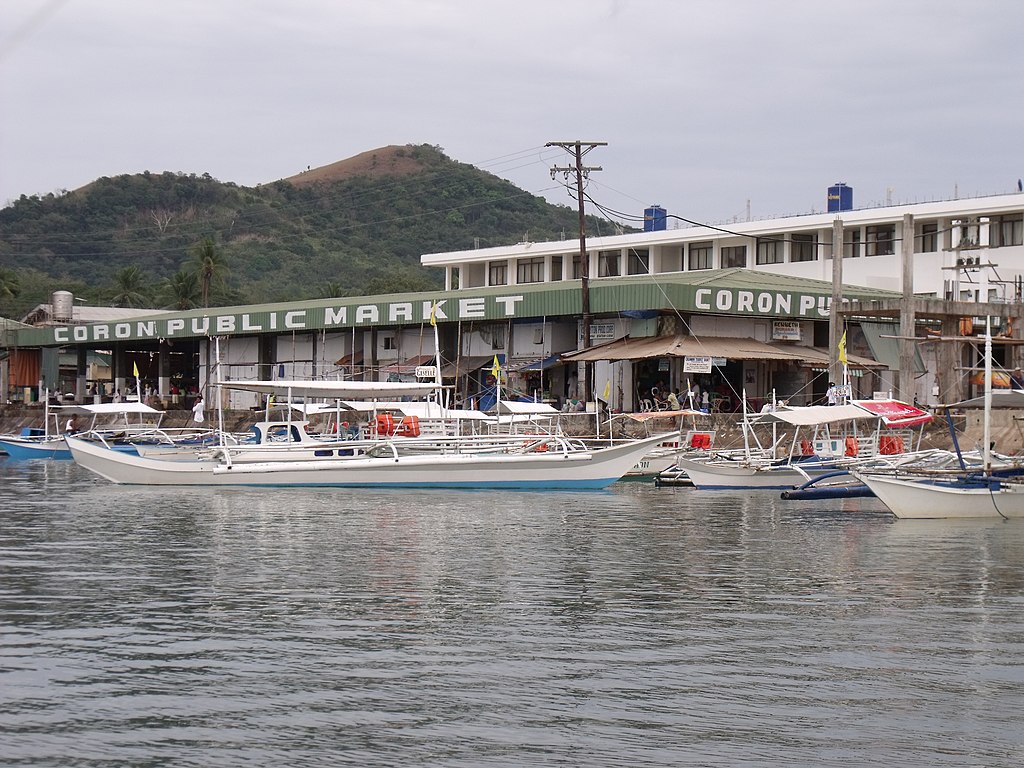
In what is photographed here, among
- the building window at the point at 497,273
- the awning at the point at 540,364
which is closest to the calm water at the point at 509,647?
the awning at the point at 540,364

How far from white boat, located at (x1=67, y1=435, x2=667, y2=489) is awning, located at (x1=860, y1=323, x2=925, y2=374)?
17.0 m

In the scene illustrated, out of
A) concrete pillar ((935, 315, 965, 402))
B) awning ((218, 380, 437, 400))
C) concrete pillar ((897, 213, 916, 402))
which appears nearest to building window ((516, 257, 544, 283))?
concrete pillar ((935, 315, 965, 402))

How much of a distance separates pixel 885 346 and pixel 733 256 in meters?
19.7

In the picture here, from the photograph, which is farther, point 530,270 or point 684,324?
point 530,270

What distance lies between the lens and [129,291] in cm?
10681

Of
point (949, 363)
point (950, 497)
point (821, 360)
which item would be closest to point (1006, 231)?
point (821, 360)

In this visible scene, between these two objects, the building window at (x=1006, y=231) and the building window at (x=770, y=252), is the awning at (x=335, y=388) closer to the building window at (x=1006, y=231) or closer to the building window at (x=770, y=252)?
the building window at (x=1006, y=231)

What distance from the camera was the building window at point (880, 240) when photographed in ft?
212

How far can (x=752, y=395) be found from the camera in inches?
2181

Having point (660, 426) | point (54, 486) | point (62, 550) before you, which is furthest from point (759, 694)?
point (660, 426)

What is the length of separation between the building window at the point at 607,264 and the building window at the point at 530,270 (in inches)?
153

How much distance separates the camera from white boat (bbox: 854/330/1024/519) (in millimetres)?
27427

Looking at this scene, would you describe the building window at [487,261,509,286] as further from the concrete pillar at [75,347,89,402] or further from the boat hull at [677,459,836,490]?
the boat hull at [677,459,836,490]

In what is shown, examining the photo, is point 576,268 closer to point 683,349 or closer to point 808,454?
point 683,349
